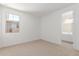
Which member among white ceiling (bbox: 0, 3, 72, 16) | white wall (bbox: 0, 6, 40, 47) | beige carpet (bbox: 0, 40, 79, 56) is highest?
white ceiling (bbox: 0, 3, 72, 16)

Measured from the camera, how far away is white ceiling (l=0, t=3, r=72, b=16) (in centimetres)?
153

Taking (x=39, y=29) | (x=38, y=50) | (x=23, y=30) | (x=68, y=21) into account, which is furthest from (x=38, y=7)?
(x=38, y=50)

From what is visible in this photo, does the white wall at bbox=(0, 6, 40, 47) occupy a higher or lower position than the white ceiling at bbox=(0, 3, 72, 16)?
lower

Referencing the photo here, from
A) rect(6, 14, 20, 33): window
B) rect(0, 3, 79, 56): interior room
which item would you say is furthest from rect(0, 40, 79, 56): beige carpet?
rect(6, 14, 20, 33): window

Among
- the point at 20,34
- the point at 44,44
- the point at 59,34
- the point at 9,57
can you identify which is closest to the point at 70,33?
the point at 59,34

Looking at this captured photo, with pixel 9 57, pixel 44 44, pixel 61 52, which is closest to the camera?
pixel 9 57

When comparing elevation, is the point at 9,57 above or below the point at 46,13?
below

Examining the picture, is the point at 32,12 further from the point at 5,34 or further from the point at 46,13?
the point at 5,34

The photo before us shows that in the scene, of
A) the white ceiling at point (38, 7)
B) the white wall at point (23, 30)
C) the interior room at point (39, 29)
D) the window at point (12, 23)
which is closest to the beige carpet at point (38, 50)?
the interior room at point (39, 29)

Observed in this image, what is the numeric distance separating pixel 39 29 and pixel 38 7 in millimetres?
479

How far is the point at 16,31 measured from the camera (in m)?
1.68

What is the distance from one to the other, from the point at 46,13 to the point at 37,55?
3.04ft

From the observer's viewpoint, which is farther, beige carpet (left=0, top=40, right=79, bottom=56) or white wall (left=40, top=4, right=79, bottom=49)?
white wall (left=40, top=4, right=79, bottom=49)

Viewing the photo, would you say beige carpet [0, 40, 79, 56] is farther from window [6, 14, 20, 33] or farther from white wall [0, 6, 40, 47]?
window [6, 14, 20, 33]
